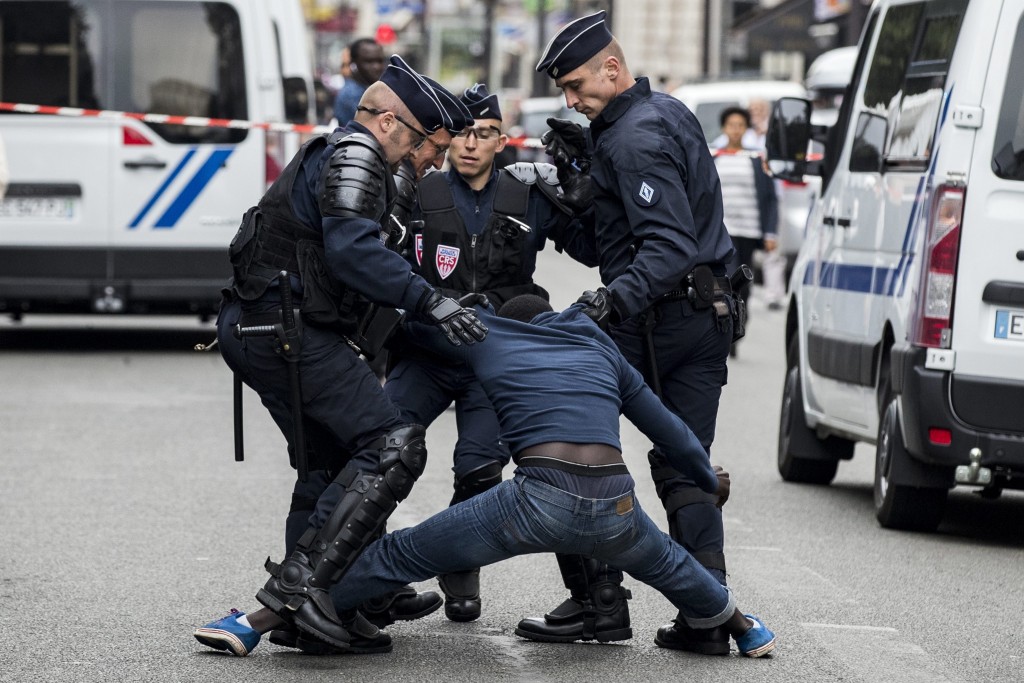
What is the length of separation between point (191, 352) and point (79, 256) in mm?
1360

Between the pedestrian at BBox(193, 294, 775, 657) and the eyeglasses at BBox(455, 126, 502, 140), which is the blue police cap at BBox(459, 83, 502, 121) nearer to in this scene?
the eyeglasses at BBox(455, 126, 502, 140)

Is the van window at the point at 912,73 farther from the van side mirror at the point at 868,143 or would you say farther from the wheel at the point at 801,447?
the wheel at the point at 801,447

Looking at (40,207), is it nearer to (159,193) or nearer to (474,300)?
(159,193)

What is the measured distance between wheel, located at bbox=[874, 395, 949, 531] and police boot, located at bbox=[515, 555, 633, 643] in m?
2.30

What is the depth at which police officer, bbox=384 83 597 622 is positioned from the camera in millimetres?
6656

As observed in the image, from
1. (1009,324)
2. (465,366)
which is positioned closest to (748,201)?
(1009,324)

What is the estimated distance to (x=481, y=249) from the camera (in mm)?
6832

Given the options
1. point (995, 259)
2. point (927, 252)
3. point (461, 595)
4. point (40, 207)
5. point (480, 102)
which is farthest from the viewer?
point (40, 207)

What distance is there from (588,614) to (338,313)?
3.89 ft

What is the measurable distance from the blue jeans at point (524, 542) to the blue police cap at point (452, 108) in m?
1.03

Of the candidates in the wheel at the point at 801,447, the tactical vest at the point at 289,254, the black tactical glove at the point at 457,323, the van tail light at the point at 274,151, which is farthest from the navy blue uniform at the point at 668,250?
the van tail light at the point at 274,151

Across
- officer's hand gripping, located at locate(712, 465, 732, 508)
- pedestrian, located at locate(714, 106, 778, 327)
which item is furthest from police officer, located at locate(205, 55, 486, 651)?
pedestrian, located at locate(714, 106, 778, 327)

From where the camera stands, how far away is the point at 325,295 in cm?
593

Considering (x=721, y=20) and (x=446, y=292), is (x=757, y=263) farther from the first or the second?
(x=446, y=292)
